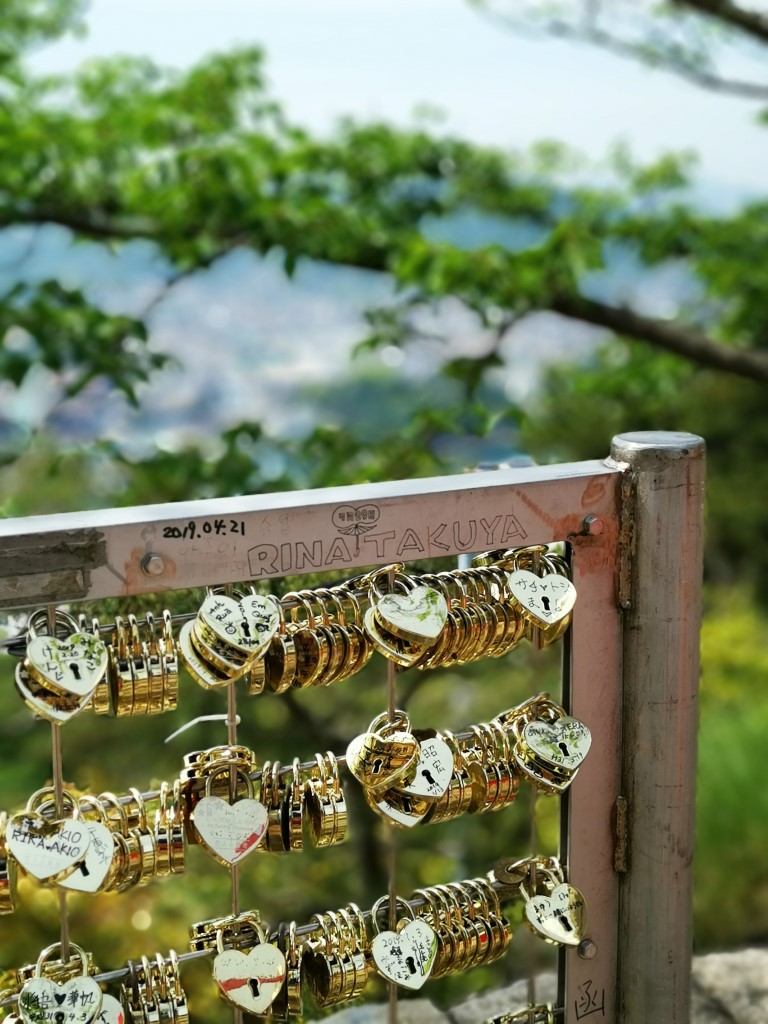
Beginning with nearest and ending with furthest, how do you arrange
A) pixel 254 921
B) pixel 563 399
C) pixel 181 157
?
pixel 254 921, pixel 181 157, pixel 563 399

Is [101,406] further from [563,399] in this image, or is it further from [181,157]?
[563,399]

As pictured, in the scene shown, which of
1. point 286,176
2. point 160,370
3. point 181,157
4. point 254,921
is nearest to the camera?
Answer: point 254,921

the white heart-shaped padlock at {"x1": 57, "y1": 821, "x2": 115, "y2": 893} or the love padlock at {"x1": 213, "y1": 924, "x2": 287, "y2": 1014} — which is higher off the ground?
the white heart-shaped padlock at {"x1": 57, "y1": 821, "x2": 115, "y2": 893}

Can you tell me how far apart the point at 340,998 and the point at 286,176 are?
3.24 meters

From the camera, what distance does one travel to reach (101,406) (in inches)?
160

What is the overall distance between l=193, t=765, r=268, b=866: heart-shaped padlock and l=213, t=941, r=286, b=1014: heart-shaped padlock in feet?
0.33

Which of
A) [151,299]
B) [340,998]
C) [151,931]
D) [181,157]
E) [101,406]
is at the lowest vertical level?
[151,931]

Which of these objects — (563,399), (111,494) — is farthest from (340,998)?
(563,399)

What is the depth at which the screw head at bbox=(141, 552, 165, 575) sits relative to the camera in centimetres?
107

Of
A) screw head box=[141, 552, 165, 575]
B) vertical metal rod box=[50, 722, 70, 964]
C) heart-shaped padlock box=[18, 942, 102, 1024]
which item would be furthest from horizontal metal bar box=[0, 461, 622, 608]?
heart-shaped padlock box=[18, 942, 102, 1024]

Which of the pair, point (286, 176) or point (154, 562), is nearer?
point (154, 562)

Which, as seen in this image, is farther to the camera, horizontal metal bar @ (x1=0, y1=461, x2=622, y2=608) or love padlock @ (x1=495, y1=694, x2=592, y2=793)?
love padlock @ (x1=495, y1=694, x2=592, y2=793)

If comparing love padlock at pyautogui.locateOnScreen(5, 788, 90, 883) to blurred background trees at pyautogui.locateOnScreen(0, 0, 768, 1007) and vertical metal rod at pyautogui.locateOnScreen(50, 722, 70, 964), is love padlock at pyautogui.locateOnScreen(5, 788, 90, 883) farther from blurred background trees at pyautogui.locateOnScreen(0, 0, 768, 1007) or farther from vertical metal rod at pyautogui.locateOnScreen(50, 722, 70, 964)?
blurred background trees at pyautogui.locateOnScreen(0, 0, 768, 1007)

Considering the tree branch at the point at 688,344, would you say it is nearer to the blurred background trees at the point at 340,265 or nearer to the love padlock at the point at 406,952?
the blurred background trees at the point at 340,265
